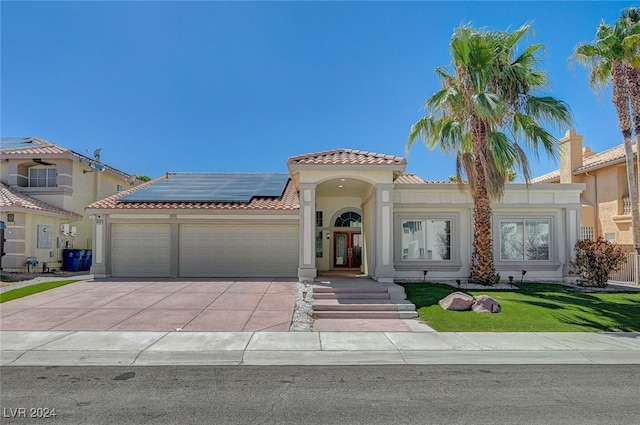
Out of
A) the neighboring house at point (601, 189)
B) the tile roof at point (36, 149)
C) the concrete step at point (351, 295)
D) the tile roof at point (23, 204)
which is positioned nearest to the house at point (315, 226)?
the concrete step at point (351, 295)

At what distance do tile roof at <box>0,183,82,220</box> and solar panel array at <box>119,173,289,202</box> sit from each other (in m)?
5.60

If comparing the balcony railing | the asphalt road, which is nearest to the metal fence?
the balcony railing

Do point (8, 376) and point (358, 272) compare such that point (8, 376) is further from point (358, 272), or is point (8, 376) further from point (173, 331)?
point (358, 272)

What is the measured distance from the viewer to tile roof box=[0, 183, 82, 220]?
752 inches

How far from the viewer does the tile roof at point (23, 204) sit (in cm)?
1911

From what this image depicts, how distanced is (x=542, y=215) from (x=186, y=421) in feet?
52.9

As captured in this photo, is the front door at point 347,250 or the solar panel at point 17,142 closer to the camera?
the front door at point 347,250

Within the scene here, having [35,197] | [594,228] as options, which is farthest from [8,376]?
[594,228]

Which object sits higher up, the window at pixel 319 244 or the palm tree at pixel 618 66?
the palm tree at pixel 618 66

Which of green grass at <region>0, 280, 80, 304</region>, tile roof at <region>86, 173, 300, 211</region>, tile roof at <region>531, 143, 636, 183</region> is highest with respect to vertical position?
tile roof at <region>531, 143, 636, 183</region>

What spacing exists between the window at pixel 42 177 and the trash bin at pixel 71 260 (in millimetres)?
4353

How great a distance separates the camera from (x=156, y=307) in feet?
36.6

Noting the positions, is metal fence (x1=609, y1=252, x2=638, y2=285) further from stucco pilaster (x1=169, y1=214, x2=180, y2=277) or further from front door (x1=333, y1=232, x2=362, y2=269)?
stucco pilaster (x1=169, y1=214, x2=180, y2=277)

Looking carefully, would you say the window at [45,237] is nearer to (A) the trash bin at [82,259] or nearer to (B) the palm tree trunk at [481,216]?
(A) the trash bin at [82,259]
